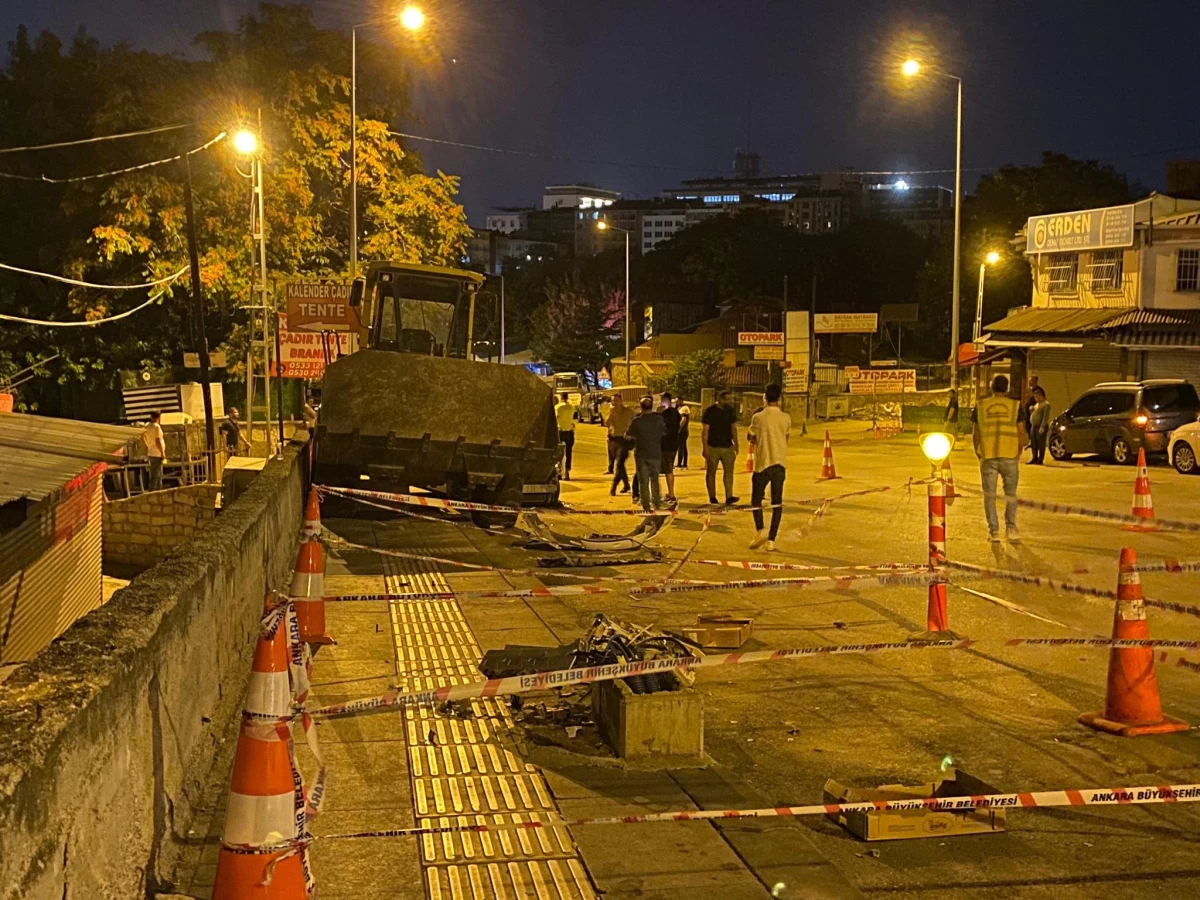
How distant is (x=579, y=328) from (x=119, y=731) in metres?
88.1

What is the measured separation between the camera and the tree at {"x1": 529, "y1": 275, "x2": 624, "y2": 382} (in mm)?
90750

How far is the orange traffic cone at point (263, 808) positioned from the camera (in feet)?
13.4

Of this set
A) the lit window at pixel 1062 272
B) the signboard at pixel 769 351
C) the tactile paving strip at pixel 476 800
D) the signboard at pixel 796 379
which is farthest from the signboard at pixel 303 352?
the lit window at pixel 1062 272

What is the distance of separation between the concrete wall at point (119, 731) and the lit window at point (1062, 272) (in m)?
37.8

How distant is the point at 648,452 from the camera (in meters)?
17.1

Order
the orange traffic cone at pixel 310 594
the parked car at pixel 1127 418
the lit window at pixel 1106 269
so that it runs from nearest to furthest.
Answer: the orange traffic cone at pixel 310 594 < the parked car at pixel 1127 418 < the lit window at pixel 1106 269

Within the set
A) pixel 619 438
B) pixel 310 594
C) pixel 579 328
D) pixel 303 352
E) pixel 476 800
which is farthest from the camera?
pixel 579 328

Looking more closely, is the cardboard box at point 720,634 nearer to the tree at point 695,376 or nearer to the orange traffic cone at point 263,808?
the orange traffic cone at point 263,808

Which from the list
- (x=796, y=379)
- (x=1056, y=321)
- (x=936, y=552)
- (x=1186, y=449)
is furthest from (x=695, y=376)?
(x=936, y=552)

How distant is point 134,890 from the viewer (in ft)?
14.2

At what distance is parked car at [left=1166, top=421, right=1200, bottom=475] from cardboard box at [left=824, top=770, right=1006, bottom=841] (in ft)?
63.9

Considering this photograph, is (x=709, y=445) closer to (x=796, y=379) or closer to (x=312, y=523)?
(x=312, y=523)

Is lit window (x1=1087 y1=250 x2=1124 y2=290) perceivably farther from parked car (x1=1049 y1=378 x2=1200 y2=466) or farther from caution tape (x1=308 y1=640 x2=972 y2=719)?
caution tape (x1=308 y1=640 x2=972 y2=719)

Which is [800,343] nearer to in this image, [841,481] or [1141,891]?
[841,481]
